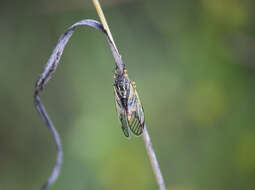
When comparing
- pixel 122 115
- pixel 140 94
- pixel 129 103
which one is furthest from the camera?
pixel 140 94

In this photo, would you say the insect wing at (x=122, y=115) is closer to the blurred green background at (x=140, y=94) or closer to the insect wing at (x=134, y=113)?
the insect wing at (x=134, y=113)

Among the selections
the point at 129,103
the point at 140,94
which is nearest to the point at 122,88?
the point at 129,103

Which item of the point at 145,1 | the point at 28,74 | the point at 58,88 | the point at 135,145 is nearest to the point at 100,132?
the point at 135,145

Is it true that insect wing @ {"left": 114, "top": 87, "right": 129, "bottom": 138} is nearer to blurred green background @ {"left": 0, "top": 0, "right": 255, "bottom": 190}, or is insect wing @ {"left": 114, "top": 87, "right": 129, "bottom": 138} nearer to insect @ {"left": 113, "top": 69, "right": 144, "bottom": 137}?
insect @ {"left": 113, "top": 69, "right": 144, "bottom": 137}

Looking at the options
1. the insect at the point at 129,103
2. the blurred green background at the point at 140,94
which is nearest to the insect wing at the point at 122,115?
the insect at the point at 129,103

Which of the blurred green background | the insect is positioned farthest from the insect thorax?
the blurred green background

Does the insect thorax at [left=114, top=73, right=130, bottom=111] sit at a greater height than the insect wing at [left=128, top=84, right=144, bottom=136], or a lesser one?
greater

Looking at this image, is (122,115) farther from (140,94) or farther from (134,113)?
(140,94)
